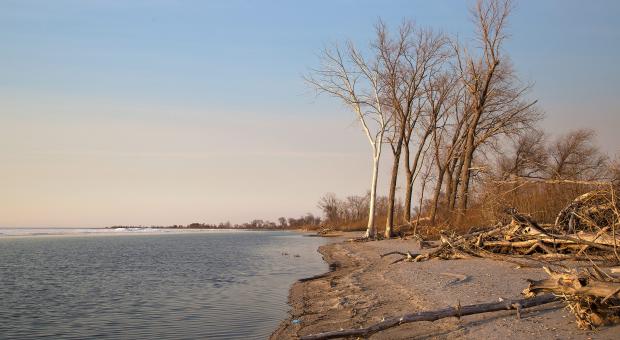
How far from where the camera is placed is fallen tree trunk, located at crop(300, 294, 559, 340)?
7.31 m

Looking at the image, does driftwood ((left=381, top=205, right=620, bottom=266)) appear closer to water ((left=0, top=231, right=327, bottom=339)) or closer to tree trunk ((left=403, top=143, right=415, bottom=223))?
water ((left=0, top=231, right=327, bottom=339))

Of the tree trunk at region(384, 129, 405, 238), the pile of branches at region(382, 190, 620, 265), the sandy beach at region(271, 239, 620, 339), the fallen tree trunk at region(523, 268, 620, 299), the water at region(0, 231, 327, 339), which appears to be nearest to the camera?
the fallen tree trunk at region(523, 268, 620, 299)

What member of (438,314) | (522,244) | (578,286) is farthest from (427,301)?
(522,244)

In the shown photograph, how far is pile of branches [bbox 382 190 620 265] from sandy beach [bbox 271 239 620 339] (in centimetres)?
76

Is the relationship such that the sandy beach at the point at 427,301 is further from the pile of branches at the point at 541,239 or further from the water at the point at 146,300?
the water at the point at 146,300

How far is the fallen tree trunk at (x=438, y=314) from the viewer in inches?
288

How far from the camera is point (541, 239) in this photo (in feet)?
47.3

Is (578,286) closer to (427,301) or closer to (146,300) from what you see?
(427,301)

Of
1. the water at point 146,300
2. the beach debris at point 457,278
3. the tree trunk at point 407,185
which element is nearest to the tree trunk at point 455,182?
the tree trunk at point 407,185

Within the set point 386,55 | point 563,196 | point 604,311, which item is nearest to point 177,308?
point 604,311

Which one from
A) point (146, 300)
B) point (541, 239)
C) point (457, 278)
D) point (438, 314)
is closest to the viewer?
point (438, 314)

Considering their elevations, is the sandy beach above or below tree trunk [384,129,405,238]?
below

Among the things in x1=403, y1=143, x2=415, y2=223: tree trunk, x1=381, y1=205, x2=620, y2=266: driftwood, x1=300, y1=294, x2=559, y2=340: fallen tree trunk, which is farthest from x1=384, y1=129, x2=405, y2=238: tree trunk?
x1=300, y1=294, x2=559, y2=340: fallen tree trunk

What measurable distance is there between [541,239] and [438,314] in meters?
8.20
